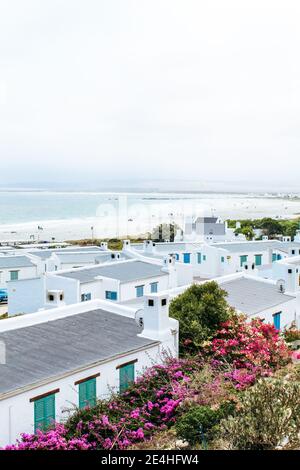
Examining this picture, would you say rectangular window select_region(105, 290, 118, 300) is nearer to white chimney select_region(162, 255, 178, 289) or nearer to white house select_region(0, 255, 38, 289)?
white chimney select_region(162, 255, 178, 289)

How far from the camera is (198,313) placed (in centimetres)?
1881

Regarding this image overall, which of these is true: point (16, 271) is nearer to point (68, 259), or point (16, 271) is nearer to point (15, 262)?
point (15, 262)

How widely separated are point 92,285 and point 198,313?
13174 mm

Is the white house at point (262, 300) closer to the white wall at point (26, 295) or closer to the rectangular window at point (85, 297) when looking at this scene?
the rectangular window at point (85, 297)

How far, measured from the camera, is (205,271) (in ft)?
145

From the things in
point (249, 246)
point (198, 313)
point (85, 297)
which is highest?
point (249, 246)

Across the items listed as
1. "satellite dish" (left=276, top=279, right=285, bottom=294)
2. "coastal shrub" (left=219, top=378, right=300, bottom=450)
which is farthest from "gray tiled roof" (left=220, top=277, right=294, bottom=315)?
"coastal shrub" (left=219, top=378, right=300, bottom=450)

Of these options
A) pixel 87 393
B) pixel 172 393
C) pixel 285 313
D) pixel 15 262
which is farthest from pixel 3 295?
pixel 172 393

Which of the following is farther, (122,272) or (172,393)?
(122,272)

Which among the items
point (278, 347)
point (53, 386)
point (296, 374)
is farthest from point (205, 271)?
point (53, 386)

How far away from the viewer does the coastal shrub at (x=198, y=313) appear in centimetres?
1792

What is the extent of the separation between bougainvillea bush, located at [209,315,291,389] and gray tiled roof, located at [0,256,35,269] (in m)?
27.6
